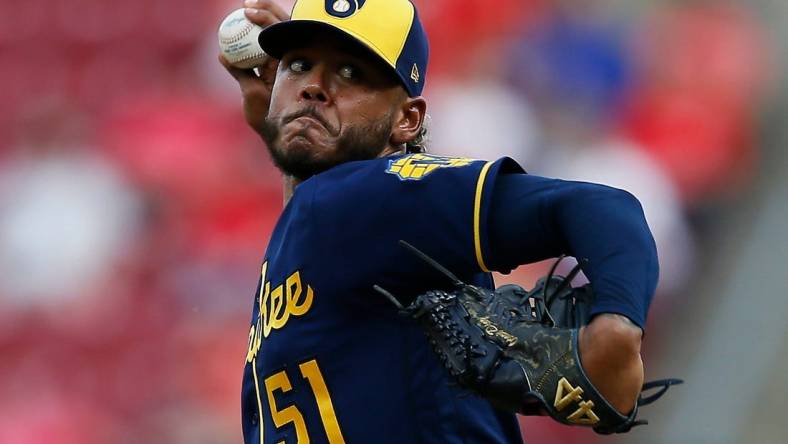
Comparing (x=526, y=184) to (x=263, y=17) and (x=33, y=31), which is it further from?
(x=33, y=31)

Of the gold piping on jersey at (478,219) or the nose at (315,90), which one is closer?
the gold piping on jersey at (478,219)

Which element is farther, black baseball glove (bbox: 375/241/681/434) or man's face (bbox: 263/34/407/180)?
man's face (bbox: 263/34/407/180)

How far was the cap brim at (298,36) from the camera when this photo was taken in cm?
202

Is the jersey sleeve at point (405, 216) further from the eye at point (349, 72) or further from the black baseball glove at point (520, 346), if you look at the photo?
the eye at point (349, 72)

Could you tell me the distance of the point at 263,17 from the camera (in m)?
2.65

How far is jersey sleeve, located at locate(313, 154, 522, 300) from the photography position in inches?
64.7

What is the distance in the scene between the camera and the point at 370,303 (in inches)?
71.8

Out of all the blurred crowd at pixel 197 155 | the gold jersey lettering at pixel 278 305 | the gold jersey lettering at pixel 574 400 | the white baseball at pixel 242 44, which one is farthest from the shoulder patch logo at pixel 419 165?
the blurred crowd at pixel 197 155

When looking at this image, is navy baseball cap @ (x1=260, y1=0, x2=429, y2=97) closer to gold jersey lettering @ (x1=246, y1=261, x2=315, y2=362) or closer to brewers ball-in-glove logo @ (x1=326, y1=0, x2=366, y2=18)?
brewers ball-in-glove logo @ (x1=326, y1=0, x2=366, y2=18)

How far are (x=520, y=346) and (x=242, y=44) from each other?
130 cm

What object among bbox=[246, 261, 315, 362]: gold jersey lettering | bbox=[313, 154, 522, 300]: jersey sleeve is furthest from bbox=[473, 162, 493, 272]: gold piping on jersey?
bbox=[246, 261, 315, 362]: gold jersey lettering

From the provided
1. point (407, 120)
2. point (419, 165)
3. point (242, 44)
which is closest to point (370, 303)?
point (419, 165)

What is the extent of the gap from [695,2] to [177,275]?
2.76m

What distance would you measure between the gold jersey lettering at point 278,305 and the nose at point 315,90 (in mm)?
299
